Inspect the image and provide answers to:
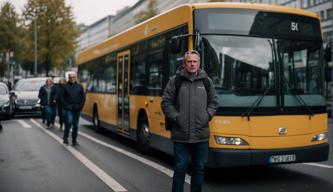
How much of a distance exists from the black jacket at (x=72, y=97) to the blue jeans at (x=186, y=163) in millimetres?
6893

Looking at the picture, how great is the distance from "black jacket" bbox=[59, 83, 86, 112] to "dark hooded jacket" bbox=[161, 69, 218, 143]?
6.93m

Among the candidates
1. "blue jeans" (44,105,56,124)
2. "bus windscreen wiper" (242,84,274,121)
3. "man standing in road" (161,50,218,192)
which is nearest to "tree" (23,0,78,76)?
"blue jeans" (44,105,56,124)

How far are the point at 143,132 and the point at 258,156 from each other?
11.7 ft

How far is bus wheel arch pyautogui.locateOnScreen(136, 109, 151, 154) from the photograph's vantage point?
33.7 ft

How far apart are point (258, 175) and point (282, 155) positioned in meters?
0.96

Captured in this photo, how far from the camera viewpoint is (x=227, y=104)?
7395 millimetres

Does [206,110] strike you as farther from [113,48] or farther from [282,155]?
[113,48]

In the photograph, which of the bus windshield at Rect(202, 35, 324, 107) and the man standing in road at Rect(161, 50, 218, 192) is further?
the bus windshield at Rect(202, 35, 324, 107)

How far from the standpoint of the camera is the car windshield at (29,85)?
2320 cm

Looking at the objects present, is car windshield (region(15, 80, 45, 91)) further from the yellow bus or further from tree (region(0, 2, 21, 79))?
tree (region(0, 2, 21, 79))

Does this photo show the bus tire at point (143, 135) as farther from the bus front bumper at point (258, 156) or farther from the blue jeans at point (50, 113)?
the blue jeans at point (50, 113)

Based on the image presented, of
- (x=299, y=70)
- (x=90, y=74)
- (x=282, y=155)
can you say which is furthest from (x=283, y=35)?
(x=90, y=74)

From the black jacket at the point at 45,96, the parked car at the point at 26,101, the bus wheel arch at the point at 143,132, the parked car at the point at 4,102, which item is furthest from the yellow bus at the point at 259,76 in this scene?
the parked car at the point at 26,101

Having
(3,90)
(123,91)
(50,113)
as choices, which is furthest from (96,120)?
(3,90)
